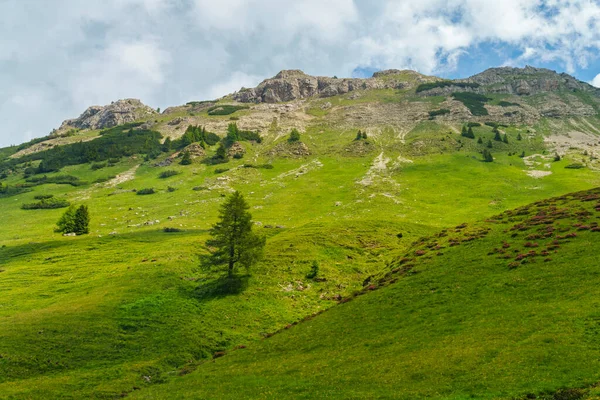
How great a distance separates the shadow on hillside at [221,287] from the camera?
60.1 m

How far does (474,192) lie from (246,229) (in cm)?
9823

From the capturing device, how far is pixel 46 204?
146m

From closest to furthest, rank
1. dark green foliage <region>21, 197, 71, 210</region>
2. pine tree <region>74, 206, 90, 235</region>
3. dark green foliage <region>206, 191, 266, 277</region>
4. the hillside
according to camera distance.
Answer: the hillside < dark green foliage <region>206, 191, 266, 277</region> < pine tree <region>74, 206, 90, 235</region> < dark green foliage <region>21, 197, 71, 210</region>

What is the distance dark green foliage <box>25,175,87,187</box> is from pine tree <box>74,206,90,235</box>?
266ft

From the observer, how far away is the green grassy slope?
21656 millimetres

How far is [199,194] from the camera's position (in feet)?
478

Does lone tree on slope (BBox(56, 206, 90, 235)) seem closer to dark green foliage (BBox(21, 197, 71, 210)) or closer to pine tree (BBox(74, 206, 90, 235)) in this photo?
pine tree (BBox(74, 206, 90, 235))

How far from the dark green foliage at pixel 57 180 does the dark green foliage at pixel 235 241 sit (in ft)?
501

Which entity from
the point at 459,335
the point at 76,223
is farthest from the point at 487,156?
the point at 76,223

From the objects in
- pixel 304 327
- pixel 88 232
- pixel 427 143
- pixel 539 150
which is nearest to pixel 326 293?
pixel 304 327

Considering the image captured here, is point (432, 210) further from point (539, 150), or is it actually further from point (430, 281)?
point (539, 150)

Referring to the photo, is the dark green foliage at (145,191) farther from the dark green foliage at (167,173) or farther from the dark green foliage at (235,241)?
the dark green foliage at (235,241)

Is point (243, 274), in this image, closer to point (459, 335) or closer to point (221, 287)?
point (221, 287)

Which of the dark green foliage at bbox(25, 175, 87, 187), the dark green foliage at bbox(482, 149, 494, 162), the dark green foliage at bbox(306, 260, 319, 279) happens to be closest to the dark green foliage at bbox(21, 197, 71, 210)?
the dark green foliage at bbox(25, 175, 87, 187)
